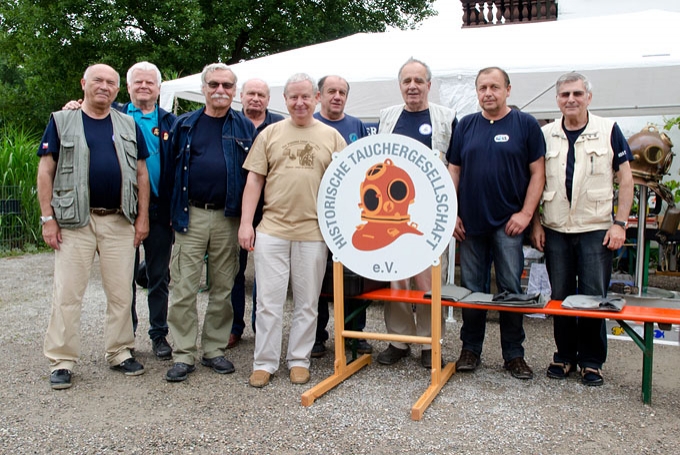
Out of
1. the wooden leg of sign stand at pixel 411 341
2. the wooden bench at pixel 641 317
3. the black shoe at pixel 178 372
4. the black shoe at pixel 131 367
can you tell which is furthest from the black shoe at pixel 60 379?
the wooden bench at pixel 641 317

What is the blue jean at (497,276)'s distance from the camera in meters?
4.00

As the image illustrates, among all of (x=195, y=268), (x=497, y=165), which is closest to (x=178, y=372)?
(x=195, y=268)

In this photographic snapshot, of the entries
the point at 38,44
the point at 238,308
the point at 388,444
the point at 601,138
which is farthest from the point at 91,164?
the point at 38,44

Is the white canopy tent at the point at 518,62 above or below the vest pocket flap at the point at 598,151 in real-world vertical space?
above

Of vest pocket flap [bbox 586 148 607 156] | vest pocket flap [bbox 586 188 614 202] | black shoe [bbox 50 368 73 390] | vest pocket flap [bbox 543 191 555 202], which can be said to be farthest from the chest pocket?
black shoe [bbox 50 368 73 390]

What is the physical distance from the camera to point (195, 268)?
162 inches

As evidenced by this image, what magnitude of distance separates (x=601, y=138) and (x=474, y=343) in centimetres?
155

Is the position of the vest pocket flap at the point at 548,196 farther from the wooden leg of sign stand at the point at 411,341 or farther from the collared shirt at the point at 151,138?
the collared shirt at the point at 151,138

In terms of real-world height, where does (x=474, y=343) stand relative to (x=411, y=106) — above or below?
below

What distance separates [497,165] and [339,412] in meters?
1.77

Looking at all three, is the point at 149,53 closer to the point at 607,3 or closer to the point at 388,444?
the point at 607,3

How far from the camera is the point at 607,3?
12.1 metres

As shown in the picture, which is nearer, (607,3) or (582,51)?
(582,51)

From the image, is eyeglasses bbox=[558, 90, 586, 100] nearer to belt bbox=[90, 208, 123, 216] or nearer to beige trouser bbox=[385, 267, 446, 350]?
beige trouser bbox=[385, 267, 446, 350]
